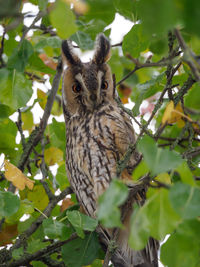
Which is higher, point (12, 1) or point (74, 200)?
point (12, 1)

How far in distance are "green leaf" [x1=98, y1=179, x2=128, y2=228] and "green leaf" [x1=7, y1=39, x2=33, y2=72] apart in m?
1.17

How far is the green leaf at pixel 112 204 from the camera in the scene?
88 centimetres

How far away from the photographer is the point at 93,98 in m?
2.47

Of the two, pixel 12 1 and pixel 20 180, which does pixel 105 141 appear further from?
pixel 12 1

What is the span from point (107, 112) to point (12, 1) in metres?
1.82

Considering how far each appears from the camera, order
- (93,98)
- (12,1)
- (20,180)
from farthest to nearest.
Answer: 1. (93,98)
2. (20,180)
3. (12,1)

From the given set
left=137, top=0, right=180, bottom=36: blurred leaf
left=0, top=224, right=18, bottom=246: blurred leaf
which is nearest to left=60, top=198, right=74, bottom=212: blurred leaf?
left=0, top=224, right=18, bottom=246: blurred leaf

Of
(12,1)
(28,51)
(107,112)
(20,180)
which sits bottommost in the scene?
(20,180)

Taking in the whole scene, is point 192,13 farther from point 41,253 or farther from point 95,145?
point 95,145

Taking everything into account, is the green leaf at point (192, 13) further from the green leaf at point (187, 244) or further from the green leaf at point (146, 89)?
the green leaf at point (146, 89)

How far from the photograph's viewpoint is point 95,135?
247 cm

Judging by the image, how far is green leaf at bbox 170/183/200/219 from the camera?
2.91ft

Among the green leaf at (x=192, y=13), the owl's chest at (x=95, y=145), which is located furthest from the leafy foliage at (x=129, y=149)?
the owl's chest at (x=95, y=145)

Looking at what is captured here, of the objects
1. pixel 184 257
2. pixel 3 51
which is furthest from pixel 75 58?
pixel 184 257
